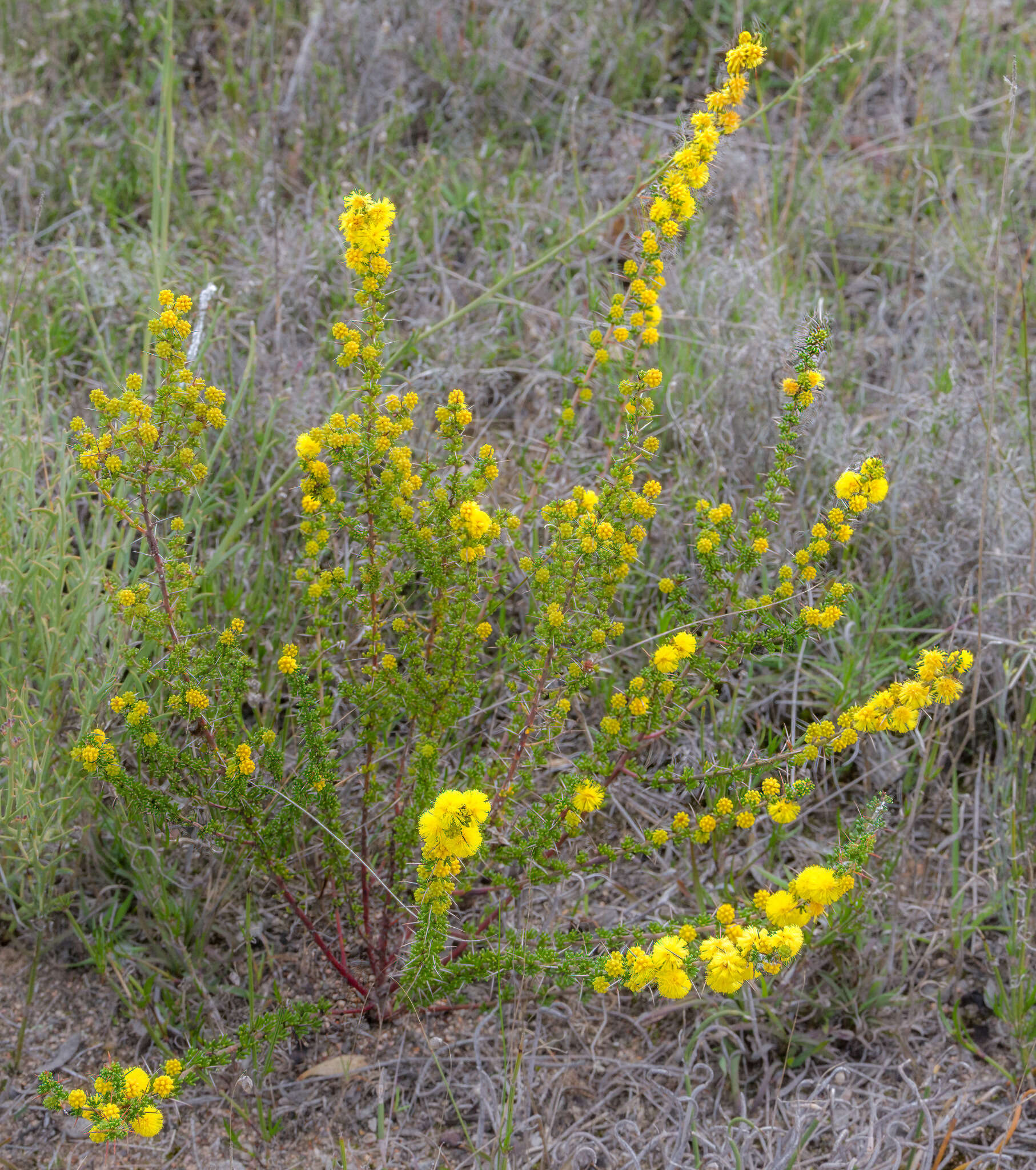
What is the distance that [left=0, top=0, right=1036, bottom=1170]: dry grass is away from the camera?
7.18 ft

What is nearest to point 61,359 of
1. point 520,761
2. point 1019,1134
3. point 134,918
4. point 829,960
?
point 134,918

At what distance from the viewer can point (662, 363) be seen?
322 centimetres

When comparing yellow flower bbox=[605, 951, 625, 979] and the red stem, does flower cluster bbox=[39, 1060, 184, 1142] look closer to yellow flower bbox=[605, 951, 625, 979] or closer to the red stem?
the red stem

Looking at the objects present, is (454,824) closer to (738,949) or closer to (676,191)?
(738,949)

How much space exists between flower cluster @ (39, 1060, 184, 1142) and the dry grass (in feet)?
1.68

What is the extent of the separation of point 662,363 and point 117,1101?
2.38m

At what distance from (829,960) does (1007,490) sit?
1505mm

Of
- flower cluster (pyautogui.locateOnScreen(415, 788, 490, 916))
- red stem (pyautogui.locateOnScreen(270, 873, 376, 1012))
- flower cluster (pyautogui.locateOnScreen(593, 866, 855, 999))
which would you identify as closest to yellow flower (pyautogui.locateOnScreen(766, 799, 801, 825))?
flower cluster (pyautogui.locateOnScreen(593, 866, 855, 999))

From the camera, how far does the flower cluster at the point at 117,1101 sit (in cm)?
155

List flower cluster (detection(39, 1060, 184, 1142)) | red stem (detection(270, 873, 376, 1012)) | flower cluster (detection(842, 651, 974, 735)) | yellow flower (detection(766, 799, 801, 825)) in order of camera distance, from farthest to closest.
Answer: red stem (detection(270, 873, 376, 1012)) → yellow flower (detection(766, 799, 801, 825)) → flower cluster (detection(842, 651, 974, 735)) → flower cluster (detection(39, 1060, 184, 1142))

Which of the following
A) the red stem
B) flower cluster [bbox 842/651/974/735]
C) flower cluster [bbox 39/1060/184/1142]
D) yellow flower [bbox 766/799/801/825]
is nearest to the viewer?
flower cluster [bbox 39/1060/184/1142]

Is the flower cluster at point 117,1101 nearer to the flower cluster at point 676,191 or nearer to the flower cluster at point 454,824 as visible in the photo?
the flower cluster at point 454,824

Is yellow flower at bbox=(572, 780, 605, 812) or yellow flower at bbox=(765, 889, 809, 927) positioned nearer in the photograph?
yellow flower at bbox=(765, 889, 809, 927)

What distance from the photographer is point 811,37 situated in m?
4.53
